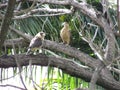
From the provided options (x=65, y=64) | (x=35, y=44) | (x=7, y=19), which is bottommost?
(x=65, y=64)

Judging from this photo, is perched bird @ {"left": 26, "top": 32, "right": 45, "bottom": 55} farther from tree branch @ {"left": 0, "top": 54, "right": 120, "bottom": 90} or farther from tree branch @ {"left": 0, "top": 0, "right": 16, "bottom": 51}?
tree branch @ {"left": 0, "top": 0, "right": 16, "bottom": 51}

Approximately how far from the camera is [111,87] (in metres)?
4.37

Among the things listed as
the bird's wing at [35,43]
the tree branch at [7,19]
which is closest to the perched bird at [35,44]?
the bird's wing at [35,43]

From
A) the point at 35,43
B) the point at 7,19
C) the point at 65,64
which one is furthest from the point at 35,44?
the point at 7,19

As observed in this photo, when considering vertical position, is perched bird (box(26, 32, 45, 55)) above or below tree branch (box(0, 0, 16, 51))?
→ below

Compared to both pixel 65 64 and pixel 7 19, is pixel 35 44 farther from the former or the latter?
pixel 7 19

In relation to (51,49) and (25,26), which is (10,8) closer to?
(51,49)

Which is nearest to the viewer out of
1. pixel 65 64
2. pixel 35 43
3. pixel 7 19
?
pixel 7 19

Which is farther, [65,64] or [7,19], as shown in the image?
[65,64]

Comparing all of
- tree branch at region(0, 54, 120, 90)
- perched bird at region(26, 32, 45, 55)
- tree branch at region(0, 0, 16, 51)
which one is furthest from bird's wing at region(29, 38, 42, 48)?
tree branch at region(0, 0, 16, 51)

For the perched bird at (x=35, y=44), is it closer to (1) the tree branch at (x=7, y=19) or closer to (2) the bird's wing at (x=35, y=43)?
(2) the bird's wing at (x=35, y=43)

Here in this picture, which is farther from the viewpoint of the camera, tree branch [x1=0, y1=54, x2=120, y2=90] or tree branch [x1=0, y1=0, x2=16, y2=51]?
tree branch [x1=0, y1=54, x2=120, y2=90]

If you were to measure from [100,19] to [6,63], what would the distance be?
100cm

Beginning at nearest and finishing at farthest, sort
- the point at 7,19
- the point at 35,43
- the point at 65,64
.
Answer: the point at 7,19 < the point at 65,64 < the point at 35,43
